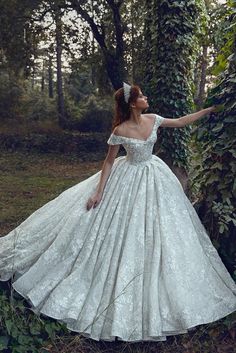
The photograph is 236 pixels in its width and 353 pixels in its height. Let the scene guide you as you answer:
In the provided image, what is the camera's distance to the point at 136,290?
3.08 m

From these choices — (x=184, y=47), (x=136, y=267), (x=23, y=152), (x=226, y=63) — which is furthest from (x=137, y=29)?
(x=136, y=267)

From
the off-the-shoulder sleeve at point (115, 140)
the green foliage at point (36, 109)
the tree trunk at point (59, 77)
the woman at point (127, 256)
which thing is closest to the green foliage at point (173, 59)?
the woman at point (127, 256)

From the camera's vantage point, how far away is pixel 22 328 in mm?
3039

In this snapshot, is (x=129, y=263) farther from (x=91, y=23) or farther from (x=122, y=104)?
(x=91, y=23)

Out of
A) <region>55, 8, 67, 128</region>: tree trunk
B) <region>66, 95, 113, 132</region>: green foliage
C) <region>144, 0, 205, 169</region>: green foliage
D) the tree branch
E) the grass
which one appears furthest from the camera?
<region>66, 95, 113, 132</region>: green foliage

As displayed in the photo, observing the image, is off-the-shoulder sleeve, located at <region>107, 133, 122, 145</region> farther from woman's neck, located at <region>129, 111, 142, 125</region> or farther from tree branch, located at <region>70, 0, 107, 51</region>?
tree branch, located at <region>70, 0, 107, 51</region>

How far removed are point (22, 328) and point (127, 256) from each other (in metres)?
0.86

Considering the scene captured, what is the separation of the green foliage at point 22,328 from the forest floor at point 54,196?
0.13 ft

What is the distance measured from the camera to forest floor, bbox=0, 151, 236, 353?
304cm

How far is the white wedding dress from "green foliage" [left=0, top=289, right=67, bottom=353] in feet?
0.25

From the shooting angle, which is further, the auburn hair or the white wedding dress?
the auburn hair

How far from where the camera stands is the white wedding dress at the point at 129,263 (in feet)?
9.90

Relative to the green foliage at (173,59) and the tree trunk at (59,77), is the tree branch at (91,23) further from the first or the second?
the green foliage at (173,59)

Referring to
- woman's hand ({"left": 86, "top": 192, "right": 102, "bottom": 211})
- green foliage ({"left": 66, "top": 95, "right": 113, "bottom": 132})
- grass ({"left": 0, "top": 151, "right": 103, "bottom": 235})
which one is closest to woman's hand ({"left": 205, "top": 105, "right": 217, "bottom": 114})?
woman's hand ({"left": 86, "top": 192, "right": 102, "bottom": 211})
